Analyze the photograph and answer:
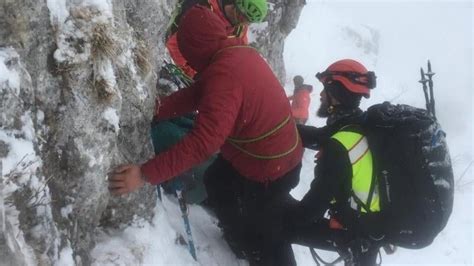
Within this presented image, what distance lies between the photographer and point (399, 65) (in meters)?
24.0

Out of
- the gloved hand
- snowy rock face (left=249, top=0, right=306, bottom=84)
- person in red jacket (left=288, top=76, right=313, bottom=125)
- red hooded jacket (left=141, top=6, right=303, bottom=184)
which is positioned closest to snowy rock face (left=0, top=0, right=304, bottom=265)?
the gloved hand

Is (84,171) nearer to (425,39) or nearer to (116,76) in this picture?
(116,76)

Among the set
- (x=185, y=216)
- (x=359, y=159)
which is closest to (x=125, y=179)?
(x=185, y=216)

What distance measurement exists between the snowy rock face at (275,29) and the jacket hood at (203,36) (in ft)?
20.4

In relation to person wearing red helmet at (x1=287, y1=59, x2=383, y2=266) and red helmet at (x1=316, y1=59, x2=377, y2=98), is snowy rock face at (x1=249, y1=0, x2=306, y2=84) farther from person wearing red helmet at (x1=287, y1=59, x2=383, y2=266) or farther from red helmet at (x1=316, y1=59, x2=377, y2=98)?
red helmet at (x1=316, y1=59, x2=377, y2=98)

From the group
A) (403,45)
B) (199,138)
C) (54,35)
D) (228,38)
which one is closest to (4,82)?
(54,35)

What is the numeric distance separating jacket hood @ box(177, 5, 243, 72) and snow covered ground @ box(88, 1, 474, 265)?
153 centimetres

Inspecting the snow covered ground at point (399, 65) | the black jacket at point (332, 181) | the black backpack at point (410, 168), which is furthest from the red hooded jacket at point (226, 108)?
the snow covered ground at point (399, 65)

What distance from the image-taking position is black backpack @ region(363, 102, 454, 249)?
405 centimetres

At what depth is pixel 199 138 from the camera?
11.9ft

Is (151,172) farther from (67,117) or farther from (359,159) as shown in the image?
(359,159)

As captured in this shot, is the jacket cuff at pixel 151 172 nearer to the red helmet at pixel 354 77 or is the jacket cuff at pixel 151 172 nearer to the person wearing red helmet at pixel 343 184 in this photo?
the person wearing red helmet at pixel 343 184

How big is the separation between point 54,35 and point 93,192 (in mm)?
1128

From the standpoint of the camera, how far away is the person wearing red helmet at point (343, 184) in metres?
4.15
